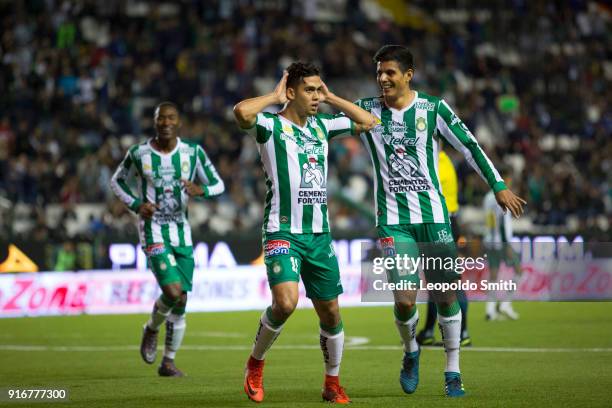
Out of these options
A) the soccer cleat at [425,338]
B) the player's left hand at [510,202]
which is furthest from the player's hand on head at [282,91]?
the soccer cleat at [425,338]

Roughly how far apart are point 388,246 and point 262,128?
4.69 feet

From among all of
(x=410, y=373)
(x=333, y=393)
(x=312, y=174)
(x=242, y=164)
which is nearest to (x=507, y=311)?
(x=242, y=164)

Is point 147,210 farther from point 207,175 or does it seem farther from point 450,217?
point 450,217

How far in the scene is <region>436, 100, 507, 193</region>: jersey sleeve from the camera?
9.46 m

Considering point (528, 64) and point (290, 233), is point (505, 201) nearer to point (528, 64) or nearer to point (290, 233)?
point (290, 233)

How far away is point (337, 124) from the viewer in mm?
9547

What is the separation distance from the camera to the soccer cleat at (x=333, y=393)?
906 cm

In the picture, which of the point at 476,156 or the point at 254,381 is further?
the point at 476,156

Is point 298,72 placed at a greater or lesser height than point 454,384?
greater

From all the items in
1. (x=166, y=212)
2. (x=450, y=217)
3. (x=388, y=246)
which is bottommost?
(x=388, y=246)

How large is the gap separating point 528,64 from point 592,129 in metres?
3.24

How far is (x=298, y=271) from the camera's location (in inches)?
359

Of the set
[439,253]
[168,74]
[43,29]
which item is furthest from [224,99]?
[439,253]

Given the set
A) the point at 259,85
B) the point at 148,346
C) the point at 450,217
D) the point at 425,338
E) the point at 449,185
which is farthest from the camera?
the point at 259,85
